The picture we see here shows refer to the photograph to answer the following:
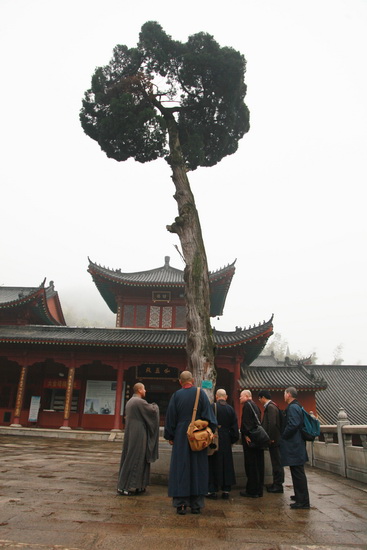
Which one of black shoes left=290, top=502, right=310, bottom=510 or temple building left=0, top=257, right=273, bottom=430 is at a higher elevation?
temple building left=0, top=257, right=273, bottom=430

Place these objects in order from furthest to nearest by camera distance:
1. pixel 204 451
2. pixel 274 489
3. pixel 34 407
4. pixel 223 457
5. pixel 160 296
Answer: pixel 160 296 < pixel 34 407 < pixel 274 489 < pixel 223 457 < pixel 204 451

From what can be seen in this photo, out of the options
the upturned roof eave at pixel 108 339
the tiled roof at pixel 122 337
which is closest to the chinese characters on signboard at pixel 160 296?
the tiled roof at pixel 122 337

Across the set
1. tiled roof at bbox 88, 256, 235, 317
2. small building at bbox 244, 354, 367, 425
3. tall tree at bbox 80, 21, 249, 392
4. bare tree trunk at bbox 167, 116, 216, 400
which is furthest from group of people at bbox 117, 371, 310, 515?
tiled roof at bbox 88, 256, 235, 317

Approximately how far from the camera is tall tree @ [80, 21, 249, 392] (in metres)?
10.0

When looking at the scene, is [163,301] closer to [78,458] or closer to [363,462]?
[78,458]

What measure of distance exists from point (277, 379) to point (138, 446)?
14474 mm

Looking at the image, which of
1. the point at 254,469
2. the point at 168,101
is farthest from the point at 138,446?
the point at 168,101

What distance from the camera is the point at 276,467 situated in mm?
5980

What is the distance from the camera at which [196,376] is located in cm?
671

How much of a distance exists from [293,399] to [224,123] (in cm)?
823

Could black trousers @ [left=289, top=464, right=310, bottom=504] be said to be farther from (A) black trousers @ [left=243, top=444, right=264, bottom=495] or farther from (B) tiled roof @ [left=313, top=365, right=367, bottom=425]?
(B) tiled roof @ [left=313, top=365, right=367, bottom=425]

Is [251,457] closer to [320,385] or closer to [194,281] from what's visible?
[194,281]

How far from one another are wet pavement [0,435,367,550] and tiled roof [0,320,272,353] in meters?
10.5

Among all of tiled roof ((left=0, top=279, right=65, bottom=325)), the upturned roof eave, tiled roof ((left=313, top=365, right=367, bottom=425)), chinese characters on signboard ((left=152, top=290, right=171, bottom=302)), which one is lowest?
tiled roof ((left=313, top=365, right=367, bottom=425))
